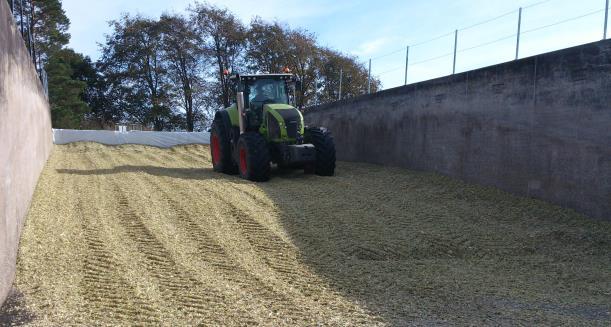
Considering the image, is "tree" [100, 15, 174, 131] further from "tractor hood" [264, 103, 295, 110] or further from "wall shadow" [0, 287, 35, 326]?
"wall shadow" [0, 287, 35, 326]

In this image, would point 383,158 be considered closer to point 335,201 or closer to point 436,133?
point 436,133

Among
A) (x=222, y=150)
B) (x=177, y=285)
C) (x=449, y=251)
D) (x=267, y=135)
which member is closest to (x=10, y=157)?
(x=177, y=285)

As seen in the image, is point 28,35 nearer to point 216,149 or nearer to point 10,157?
point 216,149

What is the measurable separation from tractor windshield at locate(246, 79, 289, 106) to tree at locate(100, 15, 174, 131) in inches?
1116

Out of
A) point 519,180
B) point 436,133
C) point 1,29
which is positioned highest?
point 1,29

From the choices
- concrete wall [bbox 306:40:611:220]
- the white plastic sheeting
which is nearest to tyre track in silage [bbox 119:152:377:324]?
concrete wall [bbox 306:40:611:220]

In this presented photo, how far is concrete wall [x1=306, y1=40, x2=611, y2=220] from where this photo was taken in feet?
23.7

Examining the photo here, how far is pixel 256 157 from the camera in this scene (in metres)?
10.3

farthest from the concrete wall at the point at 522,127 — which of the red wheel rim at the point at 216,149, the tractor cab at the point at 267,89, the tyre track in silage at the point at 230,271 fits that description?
the tyre track in silage at the point at 230,271

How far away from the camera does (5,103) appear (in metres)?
5.04

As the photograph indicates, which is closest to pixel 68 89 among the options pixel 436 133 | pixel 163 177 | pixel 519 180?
pixel 163 177

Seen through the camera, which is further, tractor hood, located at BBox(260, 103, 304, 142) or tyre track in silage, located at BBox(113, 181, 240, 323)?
tractor hood, located at BBox(260, 103, 304, 142)

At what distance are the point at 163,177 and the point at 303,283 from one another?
6.17 meters

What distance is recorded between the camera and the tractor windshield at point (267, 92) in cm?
1159
